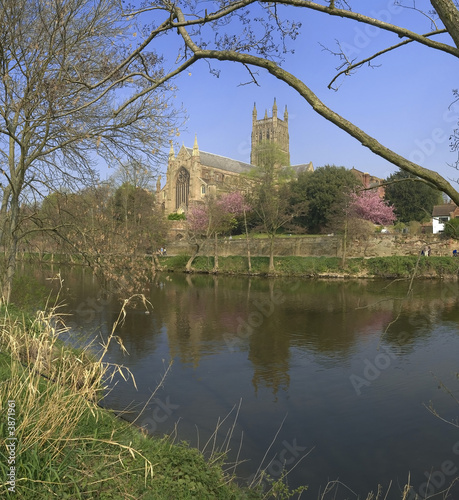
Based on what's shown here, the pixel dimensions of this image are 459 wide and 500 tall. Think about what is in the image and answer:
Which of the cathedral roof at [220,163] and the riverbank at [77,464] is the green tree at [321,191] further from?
the riverbank at [77,464]

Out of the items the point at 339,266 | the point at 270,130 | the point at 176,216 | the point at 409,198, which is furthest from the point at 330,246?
the point at 270,130

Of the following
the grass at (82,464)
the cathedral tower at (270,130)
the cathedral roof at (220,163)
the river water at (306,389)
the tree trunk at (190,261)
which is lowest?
the river water at (306,389)

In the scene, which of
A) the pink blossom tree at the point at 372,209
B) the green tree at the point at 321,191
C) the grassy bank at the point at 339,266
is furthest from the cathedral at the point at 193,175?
the grassy bank at the point at 339,266

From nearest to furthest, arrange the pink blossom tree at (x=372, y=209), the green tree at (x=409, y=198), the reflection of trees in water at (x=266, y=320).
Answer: the reflection of trees in water at (x=266, y=320) < the pink blossom tree at (x=372, y=209) < the green tree at (x=409, y=198)

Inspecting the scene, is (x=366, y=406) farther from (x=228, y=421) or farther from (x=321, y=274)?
(x=321, y=274)

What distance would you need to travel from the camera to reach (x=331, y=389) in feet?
29.5

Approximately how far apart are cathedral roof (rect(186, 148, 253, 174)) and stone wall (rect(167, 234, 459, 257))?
3697 cm

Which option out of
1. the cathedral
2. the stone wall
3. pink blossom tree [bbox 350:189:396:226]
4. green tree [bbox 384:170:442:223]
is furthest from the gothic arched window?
pink blossom tree [bbox 350:189:396:226]

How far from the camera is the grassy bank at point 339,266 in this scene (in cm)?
3247

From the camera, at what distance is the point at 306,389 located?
897 centimetres

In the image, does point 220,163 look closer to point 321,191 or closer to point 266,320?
point 321,191

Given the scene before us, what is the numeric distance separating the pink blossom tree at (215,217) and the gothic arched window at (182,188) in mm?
26783

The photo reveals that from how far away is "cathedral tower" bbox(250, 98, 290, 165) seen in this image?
95500 mm

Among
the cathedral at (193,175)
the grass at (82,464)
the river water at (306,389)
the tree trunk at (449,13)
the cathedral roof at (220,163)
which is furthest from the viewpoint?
the cathedral roof at (220,163)
